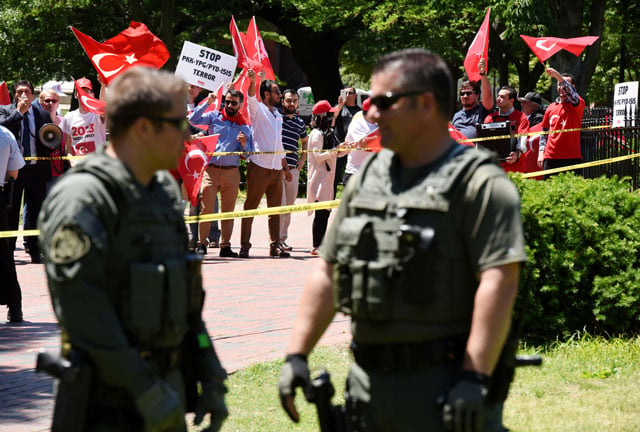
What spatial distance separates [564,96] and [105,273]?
10850 millimetres

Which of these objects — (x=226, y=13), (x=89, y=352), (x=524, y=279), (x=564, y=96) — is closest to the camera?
(x=89, y=352)

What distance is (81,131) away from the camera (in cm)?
1224

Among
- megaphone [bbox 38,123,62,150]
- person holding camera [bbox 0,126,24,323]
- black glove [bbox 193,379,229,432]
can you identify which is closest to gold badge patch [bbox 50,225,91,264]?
black glove [bbox 193,379,229,432]

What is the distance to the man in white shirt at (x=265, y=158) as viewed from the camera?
12.5m

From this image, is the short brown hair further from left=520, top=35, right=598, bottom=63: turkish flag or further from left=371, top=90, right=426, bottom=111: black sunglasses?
left=520, top=35, right=598, bottom=63: turkish flag

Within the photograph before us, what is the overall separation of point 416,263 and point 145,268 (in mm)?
827

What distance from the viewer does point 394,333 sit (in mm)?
3207

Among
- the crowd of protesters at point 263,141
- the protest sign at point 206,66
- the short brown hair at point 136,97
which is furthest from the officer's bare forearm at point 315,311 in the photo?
the protest sign at point 206,66

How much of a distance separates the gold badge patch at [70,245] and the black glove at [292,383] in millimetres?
854

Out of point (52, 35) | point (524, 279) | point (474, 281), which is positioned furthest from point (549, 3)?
point (474, 281)

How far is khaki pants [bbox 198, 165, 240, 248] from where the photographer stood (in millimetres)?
12383

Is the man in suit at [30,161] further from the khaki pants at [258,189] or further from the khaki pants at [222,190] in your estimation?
the khaki pants at [258,189]

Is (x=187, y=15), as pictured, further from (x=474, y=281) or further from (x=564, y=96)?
(x=474, y=281)

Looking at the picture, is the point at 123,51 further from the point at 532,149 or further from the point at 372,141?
the point at 532,149
